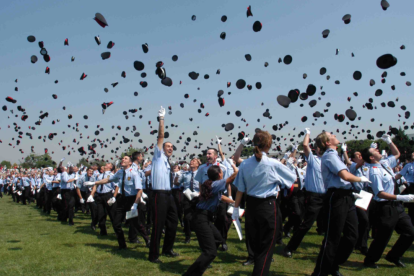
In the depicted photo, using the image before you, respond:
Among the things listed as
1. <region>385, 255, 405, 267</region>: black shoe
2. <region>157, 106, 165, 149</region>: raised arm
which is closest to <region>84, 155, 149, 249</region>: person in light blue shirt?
<region>157, 106, 165, 149</region>: raised arm

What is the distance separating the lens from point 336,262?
5059mm

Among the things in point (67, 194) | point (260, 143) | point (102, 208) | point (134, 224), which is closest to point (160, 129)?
point (260, 143)

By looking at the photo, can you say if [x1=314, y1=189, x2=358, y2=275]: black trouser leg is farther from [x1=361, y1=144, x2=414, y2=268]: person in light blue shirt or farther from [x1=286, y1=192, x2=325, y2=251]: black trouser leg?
[x1=286, y1=192, x2=325, y2=251]: black trouser leg

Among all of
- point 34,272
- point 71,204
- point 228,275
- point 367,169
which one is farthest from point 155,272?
point 71,204

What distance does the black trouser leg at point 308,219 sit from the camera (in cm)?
636

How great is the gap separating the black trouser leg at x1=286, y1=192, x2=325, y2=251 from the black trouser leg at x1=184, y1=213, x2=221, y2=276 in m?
1.90

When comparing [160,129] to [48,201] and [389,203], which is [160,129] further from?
[48,201]

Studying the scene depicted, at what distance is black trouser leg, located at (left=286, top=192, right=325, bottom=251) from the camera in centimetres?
636

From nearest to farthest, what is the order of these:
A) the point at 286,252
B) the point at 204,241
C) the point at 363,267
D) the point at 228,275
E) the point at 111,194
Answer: the point at 204,241 → the point at 228,275 → the point at 363,267 → the point at 286,252 → the point at 111,194

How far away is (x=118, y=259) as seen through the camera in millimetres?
6473

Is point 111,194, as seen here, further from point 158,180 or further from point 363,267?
point 363,267

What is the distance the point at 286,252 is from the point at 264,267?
2.95 meters

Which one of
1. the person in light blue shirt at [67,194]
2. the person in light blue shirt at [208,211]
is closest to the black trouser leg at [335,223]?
the person in light blue shirt at [208,211]

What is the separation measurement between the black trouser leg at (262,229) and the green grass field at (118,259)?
1755 mm
